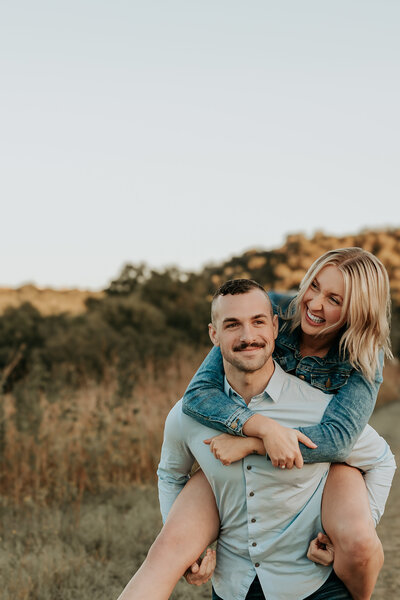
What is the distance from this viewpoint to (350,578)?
2.64m

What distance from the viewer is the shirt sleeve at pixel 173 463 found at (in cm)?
306

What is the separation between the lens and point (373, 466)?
2955 millimetres

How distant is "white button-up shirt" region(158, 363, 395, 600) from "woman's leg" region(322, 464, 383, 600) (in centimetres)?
10

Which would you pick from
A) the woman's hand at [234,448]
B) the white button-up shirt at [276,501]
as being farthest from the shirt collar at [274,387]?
the woman's hand at [234,448]

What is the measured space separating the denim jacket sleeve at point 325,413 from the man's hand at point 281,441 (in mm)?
57

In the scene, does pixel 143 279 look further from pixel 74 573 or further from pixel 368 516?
pixel 368 516

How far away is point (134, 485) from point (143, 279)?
1192 centimetres

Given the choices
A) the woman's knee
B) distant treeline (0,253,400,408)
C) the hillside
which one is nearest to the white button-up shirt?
the woman's knee

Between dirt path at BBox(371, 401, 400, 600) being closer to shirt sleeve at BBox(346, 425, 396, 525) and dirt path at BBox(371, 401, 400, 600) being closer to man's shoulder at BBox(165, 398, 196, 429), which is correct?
shirt sleeve at BBox(346, 425, 396, 525)

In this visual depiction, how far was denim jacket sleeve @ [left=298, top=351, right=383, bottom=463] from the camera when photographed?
106 inches

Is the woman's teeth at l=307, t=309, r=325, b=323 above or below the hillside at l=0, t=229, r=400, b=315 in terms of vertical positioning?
below

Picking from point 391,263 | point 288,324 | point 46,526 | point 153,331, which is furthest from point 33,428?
point 391,263

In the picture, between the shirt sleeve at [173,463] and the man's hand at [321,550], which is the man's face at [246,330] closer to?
the shirt sleeve at [173,463]

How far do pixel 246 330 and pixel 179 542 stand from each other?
0.88 meters
